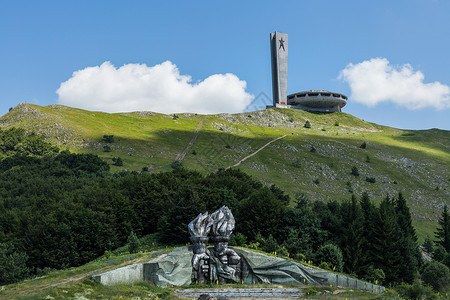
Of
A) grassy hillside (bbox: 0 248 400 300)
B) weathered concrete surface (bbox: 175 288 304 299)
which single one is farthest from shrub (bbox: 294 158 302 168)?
weathered concrete surface (bbox: 175 288 304 299)

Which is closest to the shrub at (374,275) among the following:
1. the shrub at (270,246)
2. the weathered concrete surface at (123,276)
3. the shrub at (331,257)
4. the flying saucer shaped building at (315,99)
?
the shrub at (331,257)

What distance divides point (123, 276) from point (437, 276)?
1414 inches

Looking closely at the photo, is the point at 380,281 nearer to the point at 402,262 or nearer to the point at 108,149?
the point at 402,262

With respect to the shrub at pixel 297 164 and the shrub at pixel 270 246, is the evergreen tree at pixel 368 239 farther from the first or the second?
the shrub at pixel 297 164

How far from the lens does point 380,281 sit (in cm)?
4388

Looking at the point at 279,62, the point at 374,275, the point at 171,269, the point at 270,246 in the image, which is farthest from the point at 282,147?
the point at 171,269

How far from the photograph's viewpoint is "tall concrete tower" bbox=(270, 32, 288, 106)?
16300 centimetres

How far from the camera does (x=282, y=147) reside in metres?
122

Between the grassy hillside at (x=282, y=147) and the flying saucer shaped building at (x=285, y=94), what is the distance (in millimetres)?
7427

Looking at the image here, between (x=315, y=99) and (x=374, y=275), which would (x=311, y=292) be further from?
(x=315, y=99)

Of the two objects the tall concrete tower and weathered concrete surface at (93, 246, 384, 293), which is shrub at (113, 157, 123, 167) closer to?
weathered concrete surface at (93, 246, 384, 293)

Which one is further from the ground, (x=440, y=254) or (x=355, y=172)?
(x=355, y=172)

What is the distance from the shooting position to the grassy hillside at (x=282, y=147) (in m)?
96.4

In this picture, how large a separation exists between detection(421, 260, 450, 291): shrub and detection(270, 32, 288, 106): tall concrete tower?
12534 cm
